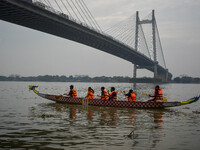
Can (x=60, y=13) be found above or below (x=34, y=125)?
above

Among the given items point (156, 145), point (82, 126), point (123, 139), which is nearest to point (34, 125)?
point (82, 126)

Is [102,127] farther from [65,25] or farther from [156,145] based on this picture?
[65,25]

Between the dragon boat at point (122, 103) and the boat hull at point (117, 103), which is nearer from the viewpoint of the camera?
the dragon boat at point (122, 103)

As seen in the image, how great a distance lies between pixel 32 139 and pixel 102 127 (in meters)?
2.57

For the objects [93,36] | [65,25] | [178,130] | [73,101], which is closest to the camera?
[178,130]

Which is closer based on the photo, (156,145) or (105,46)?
(156,145)

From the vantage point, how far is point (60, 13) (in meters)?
32.4

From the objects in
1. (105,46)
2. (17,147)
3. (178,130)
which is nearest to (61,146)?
(17,147)

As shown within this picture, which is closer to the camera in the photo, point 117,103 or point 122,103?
point 122,103

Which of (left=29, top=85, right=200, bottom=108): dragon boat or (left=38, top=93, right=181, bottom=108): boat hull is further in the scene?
(left=38, top=93, right=181, bottom=108): boat hull

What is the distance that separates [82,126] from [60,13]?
27.4 m

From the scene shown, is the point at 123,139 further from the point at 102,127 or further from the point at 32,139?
the point at 32,139

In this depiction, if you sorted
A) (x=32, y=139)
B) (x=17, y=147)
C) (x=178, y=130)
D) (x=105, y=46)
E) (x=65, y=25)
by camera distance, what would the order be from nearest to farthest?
(x=17, y=147), (x=32, y=139), (x=178, y=130), (x=65, y=25), (x=105, y=46)

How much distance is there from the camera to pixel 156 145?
220 inches
